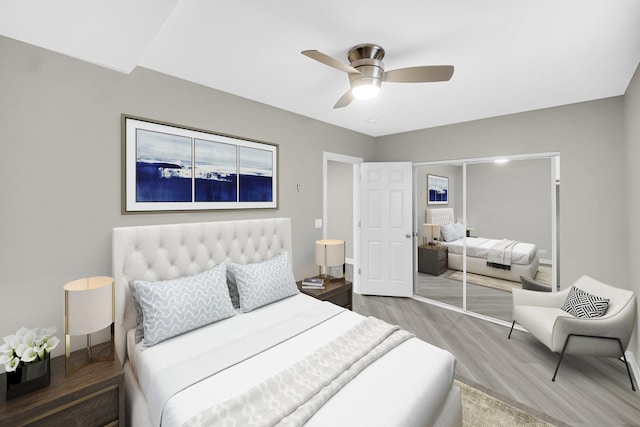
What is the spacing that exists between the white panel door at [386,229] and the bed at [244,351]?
1941mm

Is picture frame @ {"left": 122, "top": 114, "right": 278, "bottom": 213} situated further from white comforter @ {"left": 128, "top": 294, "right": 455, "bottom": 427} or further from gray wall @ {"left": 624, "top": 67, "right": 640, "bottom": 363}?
gray wall @ {"left": 624, "top": 67, "right": 640, "bottom": 363}

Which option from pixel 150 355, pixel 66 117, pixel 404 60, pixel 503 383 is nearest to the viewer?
pixel 150 355

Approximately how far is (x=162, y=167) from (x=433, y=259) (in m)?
3.63

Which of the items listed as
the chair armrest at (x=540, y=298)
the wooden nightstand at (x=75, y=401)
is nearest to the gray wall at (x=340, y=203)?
the chair armrest at (x=540, y=298)

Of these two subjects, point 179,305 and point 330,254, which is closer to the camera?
point 179,305

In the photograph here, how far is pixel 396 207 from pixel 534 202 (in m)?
1.64

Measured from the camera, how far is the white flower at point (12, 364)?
1.33 m

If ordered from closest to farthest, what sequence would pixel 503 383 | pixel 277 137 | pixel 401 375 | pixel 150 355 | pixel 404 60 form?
pixel 401 375 < pixel 150 355 < pixel 404 60 < pixel 503 383 < pixel 277 137

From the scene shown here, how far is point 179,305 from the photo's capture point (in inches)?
73.8

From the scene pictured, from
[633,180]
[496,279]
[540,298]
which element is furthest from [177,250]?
[633,180]

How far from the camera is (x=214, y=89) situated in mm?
2570

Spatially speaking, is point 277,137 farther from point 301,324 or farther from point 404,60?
point 301,324

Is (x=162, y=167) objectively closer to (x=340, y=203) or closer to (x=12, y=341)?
(x=12, y=341)

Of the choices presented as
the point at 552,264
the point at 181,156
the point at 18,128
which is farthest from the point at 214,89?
the point at 552,264
